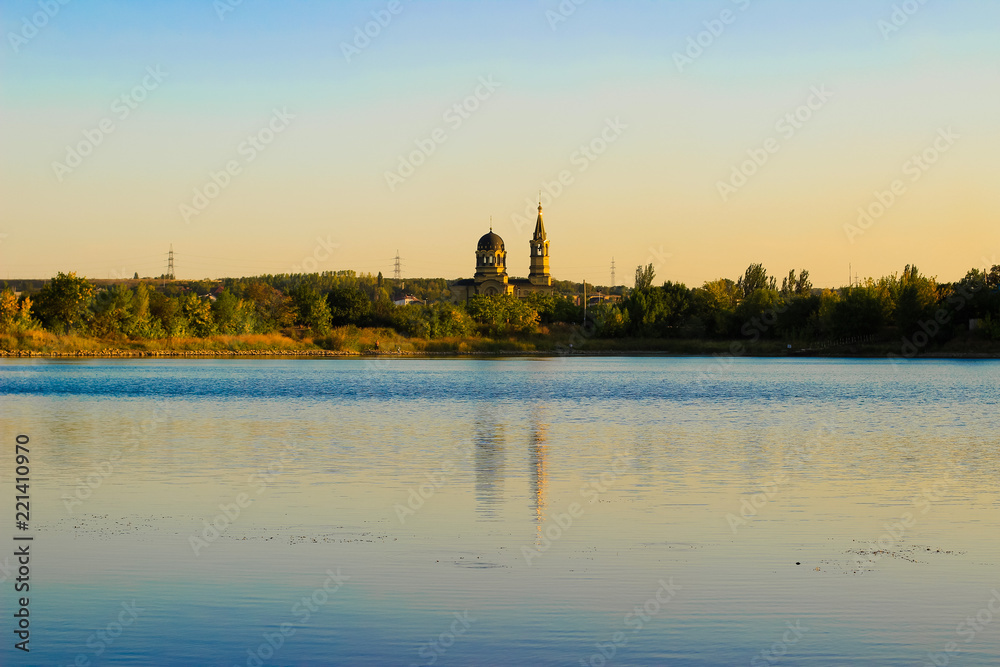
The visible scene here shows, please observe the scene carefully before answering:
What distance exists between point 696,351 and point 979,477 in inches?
3267

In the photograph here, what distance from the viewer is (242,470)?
16.5 meters

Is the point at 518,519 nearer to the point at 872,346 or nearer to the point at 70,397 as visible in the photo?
the point at 70,397

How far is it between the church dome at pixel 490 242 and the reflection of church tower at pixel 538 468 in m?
147

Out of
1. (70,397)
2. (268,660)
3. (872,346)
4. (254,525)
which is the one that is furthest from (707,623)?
(872,346)

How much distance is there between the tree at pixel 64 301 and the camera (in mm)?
78000

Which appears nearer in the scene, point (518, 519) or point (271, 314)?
point (518, 519)

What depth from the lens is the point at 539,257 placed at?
577 feet

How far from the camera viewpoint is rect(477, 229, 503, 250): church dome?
172 metres

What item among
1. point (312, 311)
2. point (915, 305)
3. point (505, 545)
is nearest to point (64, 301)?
point (312, 311)

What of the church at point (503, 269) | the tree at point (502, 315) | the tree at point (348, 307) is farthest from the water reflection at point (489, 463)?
the church at point (503, 269)

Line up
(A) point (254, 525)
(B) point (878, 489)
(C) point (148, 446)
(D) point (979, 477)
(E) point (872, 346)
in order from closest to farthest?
(A) point (254, 525)
(B) point (878, 489)
(D) point (979, 477)
(C) point (148, 446)
(E) point (872, 346)

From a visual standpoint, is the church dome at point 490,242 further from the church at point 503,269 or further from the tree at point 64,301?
the tree at point 64,301

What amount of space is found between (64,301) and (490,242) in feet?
329

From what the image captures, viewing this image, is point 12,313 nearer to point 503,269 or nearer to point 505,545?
point 505,545
